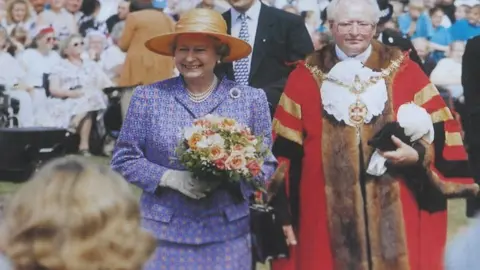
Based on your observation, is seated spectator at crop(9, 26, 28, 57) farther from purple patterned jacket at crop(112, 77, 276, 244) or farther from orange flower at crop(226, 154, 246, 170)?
orange flower at crop(226, 154, 246, 170)

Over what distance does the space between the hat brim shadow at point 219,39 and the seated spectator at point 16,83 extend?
8.99 meters

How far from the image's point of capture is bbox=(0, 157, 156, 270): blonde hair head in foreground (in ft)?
9.46

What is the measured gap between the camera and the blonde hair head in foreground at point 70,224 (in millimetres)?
2883

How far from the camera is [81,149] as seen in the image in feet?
50.7

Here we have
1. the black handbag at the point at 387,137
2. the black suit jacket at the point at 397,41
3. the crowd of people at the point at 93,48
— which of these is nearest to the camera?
the black handbag at the point at 387,137

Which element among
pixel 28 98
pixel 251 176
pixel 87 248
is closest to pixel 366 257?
pixel 251 176

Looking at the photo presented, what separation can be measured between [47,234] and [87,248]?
10cm

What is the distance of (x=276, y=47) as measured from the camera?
774 cm

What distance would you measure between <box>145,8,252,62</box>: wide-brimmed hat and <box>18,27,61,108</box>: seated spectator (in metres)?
9.45

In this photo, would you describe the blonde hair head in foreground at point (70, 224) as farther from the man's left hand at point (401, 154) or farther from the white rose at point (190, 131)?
the man's left hand at point (401, 154)

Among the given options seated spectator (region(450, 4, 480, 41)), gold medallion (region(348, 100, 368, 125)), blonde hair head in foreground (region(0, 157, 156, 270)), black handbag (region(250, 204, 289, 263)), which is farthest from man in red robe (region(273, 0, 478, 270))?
seated spectator (region(450, 4, 480, 41))

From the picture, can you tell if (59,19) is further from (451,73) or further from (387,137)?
(387,137)

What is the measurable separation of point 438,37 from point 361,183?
37.8ft

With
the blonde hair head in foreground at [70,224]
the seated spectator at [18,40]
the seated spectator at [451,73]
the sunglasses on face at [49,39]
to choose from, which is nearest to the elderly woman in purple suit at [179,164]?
the blonde hair head in foreground at [70,224]
